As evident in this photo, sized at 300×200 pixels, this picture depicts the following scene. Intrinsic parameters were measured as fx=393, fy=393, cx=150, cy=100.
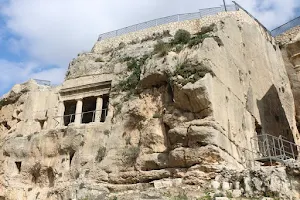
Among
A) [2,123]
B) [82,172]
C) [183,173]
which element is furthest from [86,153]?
[2,123]

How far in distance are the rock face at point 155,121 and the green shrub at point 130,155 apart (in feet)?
0.14

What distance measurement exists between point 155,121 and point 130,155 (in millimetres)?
1611

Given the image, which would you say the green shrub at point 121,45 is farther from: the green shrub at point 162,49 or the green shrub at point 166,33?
the green shrub at point 162,49

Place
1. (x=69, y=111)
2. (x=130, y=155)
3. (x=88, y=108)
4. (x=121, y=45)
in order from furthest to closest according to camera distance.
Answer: (x=121, y=45)
(x=69, y=111)
(x=88, y=108)
(x=130, y=155)

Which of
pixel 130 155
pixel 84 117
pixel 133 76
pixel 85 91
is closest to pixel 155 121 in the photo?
pixel 130 155

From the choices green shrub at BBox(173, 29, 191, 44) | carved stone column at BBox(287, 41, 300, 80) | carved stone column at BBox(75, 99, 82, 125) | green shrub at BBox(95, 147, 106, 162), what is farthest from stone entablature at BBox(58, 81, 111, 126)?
carved stone column at BBox(287, 41, 300, 80)

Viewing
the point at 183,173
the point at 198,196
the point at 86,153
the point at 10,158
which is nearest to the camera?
the point at 198,196

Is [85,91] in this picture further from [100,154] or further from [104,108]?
[100,154]

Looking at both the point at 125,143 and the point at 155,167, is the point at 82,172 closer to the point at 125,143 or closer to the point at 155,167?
the point at 125,143

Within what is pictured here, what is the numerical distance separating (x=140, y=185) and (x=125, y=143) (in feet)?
7.42

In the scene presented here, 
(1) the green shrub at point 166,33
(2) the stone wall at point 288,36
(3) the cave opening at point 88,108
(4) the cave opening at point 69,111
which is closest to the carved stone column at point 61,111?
(4) the cave opening at point 69,111

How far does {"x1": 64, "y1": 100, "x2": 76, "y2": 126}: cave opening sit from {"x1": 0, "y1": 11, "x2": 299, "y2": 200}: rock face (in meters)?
0.06

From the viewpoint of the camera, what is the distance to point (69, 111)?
20703mm

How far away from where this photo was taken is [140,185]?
1398cm
